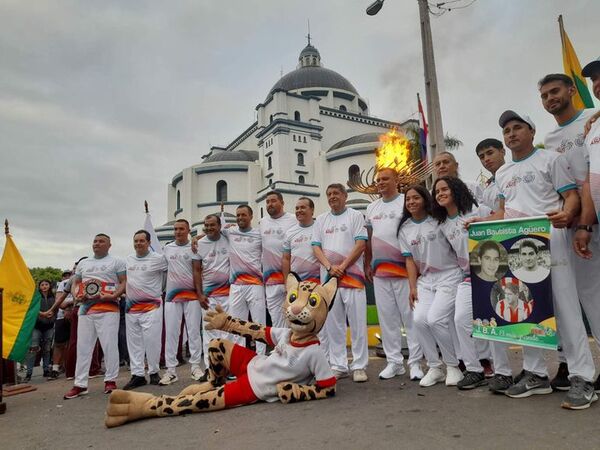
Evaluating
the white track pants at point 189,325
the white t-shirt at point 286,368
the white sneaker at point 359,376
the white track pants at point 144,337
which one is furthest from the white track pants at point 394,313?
the white track pants at point 144,337

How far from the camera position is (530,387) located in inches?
141

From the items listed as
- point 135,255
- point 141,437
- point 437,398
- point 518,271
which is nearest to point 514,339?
point 518,271

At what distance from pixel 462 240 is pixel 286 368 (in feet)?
7.23

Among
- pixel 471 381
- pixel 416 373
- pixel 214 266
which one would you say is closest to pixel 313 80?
pixel 214 266

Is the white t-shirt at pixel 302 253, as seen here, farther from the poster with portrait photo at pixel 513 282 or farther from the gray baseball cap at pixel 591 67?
the gray baseball cap at pixel 591 67

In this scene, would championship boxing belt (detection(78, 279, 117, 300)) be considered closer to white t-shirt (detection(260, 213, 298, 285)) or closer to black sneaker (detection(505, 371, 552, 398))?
white t-shirt (detection(260, 213, 298, 285))

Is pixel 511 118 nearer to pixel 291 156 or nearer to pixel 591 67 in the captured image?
pixel 591 67

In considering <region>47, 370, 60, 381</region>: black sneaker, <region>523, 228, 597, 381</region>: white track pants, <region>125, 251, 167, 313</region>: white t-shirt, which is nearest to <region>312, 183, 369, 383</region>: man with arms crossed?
<region>523, 228, 597, 381</region>: white track pants

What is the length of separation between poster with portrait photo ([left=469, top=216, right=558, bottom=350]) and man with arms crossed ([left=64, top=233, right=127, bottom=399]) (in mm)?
4599

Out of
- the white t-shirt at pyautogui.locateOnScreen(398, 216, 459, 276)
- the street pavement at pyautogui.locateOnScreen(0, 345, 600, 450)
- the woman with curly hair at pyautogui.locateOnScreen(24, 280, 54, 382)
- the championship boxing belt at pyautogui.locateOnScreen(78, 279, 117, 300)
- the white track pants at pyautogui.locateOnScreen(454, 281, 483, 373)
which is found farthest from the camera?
the woman with curly hair at pyautogui.locateOnScreen(24, 280, 54, 382)

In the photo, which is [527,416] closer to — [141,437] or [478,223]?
[478,223]

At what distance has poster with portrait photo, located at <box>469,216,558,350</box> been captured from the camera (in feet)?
11.2

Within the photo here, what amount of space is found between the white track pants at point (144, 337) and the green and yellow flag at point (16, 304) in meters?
1.87

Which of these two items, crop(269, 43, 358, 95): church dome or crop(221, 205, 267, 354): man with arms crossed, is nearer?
crop(221, 205, 267, 354): man with arms crossed
